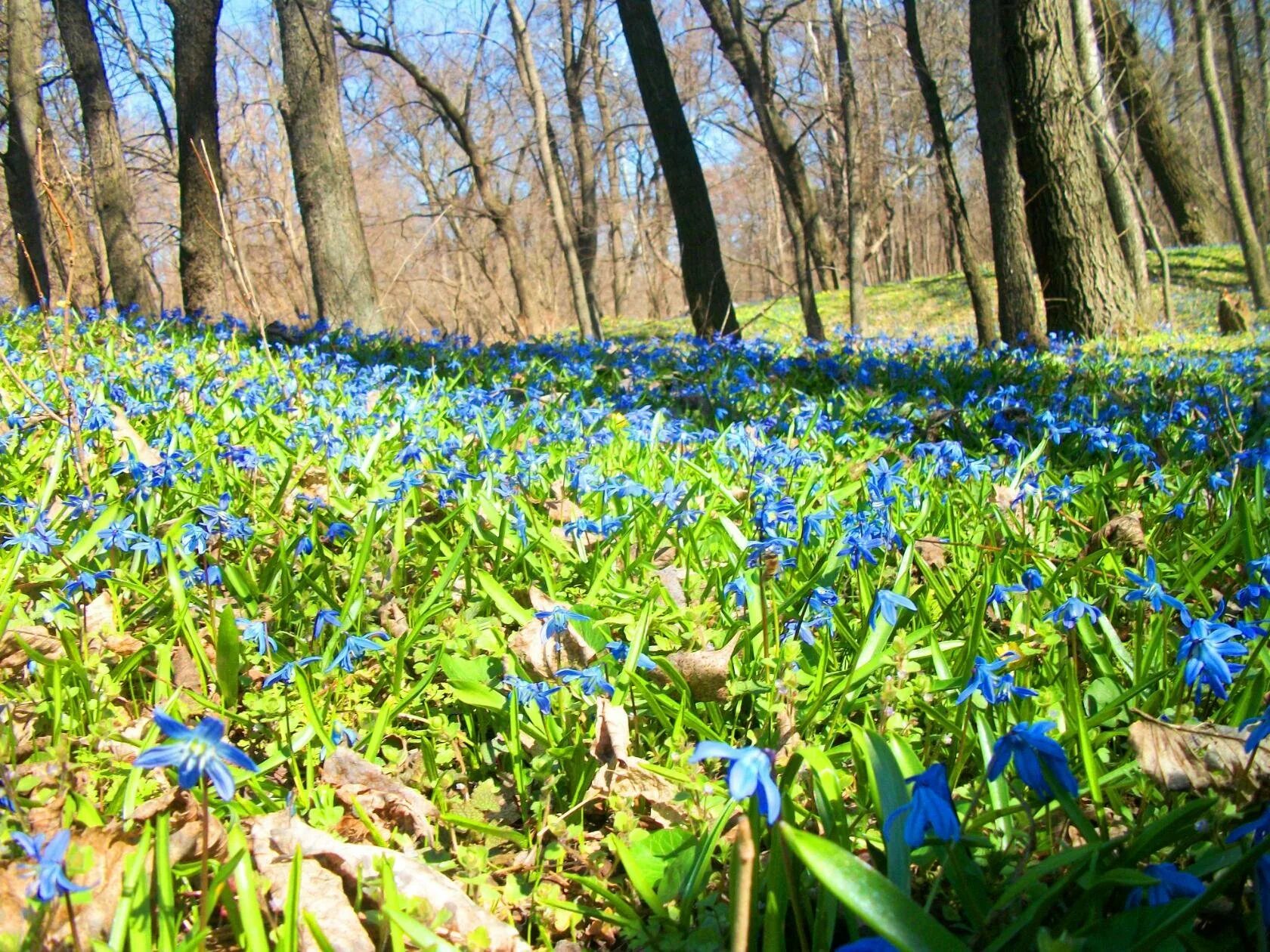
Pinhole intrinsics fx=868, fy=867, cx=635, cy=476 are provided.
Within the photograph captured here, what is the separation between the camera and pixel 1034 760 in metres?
1.05

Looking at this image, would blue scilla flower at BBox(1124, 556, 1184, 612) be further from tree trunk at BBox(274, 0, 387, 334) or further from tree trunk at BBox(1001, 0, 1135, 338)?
tree trunk at BBox(274, 0, 387, 334)

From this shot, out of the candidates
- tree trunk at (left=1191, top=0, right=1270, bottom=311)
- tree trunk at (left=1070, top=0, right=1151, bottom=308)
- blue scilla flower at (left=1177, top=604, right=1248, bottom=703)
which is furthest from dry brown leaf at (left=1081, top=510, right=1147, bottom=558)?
tree trunk at (left=1191, top=0, right=1270, bottom=311)

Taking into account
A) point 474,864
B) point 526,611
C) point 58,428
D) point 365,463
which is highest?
point 58,428

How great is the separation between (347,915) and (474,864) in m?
0.20

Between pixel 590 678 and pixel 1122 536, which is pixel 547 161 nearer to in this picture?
pixel 1122 536

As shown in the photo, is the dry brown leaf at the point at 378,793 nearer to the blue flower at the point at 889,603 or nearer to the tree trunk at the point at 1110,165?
the blue flower at the point at 889,603

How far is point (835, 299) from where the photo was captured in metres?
23.2

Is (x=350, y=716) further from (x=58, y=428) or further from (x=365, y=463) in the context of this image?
(x=58, y=428)

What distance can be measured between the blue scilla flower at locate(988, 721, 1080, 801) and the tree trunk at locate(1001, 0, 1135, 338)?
26.4 feet

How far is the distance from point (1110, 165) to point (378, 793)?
453 inches

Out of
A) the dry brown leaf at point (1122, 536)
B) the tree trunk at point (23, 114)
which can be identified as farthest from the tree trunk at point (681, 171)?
the dry brown leaf at point (1122, 536)

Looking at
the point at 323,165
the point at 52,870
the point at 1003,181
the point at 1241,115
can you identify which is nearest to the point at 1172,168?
the point at 1241,115

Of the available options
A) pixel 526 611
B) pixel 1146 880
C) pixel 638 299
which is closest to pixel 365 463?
pixel 526 611

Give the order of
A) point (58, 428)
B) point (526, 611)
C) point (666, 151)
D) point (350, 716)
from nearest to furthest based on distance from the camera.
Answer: point (350, 716) → point (526, 611) → point (58, 428) → point (666, 151)
